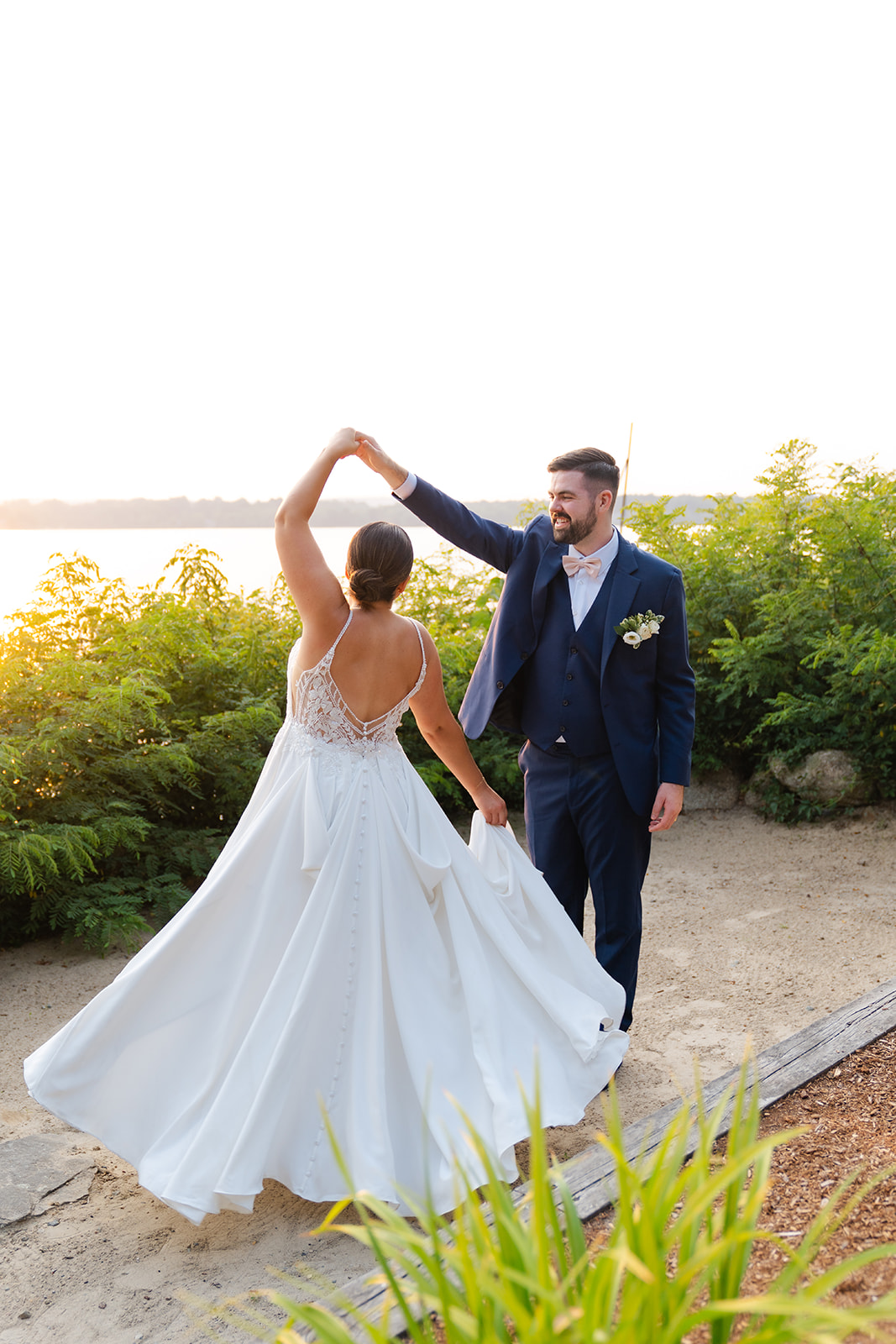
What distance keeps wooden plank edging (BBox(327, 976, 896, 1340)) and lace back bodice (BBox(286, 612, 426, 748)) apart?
4.54 feet

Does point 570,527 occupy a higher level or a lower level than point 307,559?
higher

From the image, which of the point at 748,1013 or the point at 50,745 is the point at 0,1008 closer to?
the point at 50,745

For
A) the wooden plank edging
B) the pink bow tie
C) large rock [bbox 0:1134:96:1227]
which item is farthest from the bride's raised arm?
large rock [bbox 0:1134:96:1227]

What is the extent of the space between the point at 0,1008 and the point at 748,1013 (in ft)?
11.0

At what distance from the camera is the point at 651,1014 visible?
4.38 m

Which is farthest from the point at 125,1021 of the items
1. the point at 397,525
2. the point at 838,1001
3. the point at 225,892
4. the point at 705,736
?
the point at 705,736

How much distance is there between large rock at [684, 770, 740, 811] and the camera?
756 cm

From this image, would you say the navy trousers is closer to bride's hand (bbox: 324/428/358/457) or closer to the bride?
the bride

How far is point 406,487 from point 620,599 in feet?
2.94

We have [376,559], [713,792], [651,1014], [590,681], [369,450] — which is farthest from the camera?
[713,792]

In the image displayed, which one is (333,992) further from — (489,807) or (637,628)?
(637,628)

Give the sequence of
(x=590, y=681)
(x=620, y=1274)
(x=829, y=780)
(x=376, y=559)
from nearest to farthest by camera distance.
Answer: (x=620, y=1274), (x=376, y=559), (x=590, y=681), (x=829, y=780)

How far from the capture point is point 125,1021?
300 cm

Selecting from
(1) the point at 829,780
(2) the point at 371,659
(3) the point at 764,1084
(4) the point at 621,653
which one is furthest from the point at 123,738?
(1) the point at 829,780
